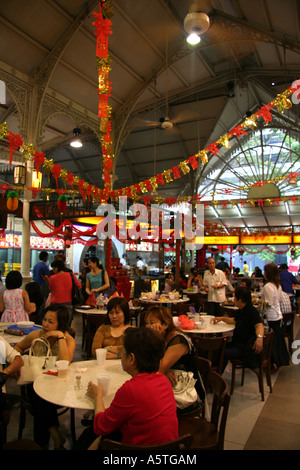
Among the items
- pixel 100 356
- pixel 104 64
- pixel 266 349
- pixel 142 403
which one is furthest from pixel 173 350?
pixel 104 64

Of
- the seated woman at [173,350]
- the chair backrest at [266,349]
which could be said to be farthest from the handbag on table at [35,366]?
the chair backrest at [266,349]

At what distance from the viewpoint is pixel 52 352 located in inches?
105

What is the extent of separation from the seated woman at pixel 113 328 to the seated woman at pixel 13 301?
1.41 m

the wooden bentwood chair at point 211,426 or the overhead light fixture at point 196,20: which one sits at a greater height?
the overhead light fixture at point 196,20

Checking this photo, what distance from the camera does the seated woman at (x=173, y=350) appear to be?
2240 millimetres

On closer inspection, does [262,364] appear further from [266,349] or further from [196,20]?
[196,20]

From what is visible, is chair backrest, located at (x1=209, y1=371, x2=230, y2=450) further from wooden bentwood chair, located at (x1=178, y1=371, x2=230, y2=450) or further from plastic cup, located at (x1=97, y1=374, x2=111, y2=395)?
plastic cup, located at (x1=97, y1=374, x2=111, y2=395)

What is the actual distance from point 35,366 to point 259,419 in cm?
229

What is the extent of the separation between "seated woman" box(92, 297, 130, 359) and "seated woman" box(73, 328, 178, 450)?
1286mm

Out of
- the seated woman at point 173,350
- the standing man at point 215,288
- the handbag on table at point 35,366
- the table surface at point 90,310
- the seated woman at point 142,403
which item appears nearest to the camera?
the seated woman at point 142,403

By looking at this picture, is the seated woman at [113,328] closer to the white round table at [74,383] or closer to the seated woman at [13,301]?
the white round table at [74,383]

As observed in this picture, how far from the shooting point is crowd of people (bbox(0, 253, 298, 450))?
1.57m
